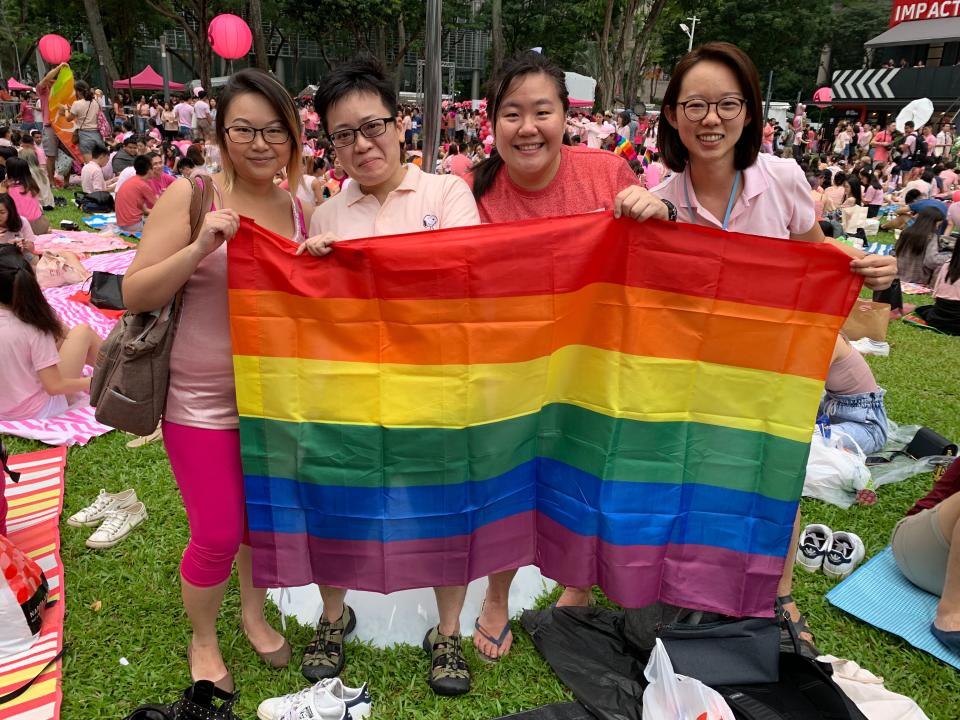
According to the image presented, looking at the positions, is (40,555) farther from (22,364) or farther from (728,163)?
(728,163)

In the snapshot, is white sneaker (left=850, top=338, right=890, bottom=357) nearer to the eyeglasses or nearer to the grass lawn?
the grass lawn

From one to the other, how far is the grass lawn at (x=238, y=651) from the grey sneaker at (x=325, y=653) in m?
0.06

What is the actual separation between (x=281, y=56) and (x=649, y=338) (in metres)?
60.7

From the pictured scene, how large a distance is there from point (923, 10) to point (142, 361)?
151ft

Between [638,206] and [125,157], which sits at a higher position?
[638,206]

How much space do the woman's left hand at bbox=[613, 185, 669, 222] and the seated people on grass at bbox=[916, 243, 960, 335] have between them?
6597mm

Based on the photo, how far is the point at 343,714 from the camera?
8.25ft

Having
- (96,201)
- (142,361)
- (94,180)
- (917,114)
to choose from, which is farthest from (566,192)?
(917,114)

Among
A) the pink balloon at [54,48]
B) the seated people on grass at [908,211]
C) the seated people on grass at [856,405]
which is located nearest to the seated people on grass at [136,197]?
the seated people on grass at [856,405]

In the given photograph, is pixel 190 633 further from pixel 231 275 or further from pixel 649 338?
pixel 649 338

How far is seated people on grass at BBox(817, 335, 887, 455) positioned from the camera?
4.39 m

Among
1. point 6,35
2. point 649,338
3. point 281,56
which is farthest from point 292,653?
point 281,56

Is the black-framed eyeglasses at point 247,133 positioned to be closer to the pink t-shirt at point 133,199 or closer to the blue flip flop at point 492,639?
the blue flip flop at point 492,639

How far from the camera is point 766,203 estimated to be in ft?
8.15
